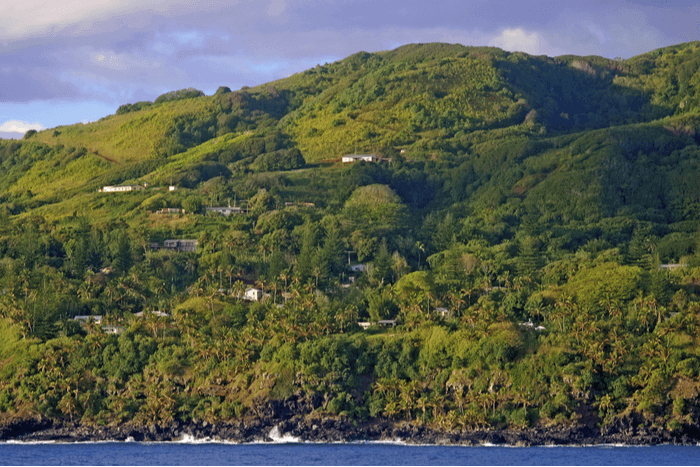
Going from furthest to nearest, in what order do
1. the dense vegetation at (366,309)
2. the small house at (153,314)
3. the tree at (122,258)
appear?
1. the tree at (122,258)
2. the small house at (153,314)
3. the dense vegetation at (366,309)

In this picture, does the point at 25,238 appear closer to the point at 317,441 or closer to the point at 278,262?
the point at 278,262

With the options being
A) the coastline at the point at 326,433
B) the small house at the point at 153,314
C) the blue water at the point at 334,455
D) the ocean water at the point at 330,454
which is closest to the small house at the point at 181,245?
the small house at the point at 153,314

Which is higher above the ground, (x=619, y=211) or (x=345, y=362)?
(x=619, y=211)

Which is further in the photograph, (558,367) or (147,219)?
(147,219)

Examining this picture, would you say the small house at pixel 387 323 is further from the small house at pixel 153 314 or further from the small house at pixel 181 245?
the small house at pixel 181 245

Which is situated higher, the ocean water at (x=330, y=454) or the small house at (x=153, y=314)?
the small house at (x=153, y=314)

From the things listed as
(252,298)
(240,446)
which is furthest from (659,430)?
(252,298)

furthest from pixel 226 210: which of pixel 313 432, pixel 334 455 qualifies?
pixel 334 455

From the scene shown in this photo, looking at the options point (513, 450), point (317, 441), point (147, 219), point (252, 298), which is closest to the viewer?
point (513, 450)

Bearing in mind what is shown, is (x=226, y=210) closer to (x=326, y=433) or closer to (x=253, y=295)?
(x=253, y=295)
